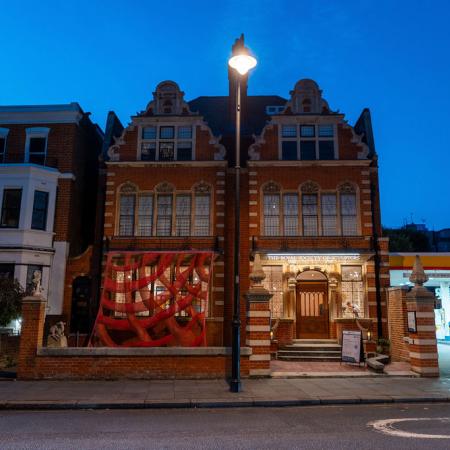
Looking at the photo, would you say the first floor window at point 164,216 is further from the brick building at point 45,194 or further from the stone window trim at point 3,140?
the stone window trim at point 3,140

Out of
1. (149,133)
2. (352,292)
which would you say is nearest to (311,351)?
(352,292)

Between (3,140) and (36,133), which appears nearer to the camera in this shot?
(36,133)

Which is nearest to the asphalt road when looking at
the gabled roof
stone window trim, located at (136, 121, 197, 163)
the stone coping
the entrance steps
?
the stone coping

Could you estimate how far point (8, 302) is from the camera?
600 inches

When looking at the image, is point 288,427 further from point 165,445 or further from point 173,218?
point 173,218

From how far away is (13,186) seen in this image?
20.7m

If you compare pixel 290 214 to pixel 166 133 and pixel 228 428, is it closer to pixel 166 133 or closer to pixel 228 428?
pixel 166 133

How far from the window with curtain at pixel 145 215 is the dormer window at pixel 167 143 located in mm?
2114

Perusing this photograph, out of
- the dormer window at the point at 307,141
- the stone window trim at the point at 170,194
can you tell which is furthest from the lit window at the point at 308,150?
the stone window trim at the point at 170,194

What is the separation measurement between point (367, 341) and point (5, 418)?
48.0 ft

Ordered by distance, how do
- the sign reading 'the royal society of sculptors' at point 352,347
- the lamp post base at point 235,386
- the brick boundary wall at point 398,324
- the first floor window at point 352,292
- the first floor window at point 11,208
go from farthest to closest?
1. the first floor window at point 11,208
2. the first floor window at point 352,292
3. the brick boundary wall at point 398,324
4. the sign reading 'the royal society of sculptors' at point 352,347
5. the lamp post base at point 235,386

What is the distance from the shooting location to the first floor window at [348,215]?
2063 cm

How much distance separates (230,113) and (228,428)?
19.6m

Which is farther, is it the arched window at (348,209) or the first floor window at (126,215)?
the first floor window at (126,215)
